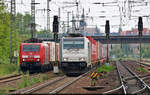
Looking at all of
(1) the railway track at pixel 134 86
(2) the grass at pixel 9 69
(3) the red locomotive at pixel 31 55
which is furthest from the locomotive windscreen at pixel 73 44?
(2) the grass at pixel 9 69

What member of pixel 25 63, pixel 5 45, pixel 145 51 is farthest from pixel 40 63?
pixel 145 51

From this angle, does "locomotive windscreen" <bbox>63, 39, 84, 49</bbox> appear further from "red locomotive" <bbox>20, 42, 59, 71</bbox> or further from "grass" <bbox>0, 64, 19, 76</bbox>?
"grass" <bbox>0, 64, 19, 76</bbox>

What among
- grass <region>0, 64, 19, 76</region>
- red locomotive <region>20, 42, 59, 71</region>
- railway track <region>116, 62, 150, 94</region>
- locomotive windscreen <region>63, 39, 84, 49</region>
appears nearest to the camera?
railway track <region>116, 62, 150, 94</region>

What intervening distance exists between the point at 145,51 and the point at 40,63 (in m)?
103

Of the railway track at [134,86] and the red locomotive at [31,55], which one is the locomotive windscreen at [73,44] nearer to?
the red locomotive at [31,55]

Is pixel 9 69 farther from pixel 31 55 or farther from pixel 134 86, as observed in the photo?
pixel 134 86

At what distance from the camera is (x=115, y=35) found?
79000 mm

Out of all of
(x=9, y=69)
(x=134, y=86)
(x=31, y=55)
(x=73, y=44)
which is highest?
(x=73, y=44)

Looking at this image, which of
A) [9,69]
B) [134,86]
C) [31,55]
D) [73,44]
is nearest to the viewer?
[134,86]

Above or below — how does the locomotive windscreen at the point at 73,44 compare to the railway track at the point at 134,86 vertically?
above

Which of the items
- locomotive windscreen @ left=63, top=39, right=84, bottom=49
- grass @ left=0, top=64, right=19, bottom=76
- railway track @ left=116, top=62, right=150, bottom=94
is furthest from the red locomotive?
railway track @ left=116, top=62, right=150, bottom=94

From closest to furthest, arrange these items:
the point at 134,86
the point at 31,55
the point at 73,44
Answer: the point at 134,86 → the point at 73,44 → the point at 31,55

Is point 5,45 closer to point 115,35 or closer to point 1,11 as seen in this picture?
point 1,11

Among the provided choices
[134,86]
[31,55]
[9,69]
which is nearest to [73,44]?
[31,55]
